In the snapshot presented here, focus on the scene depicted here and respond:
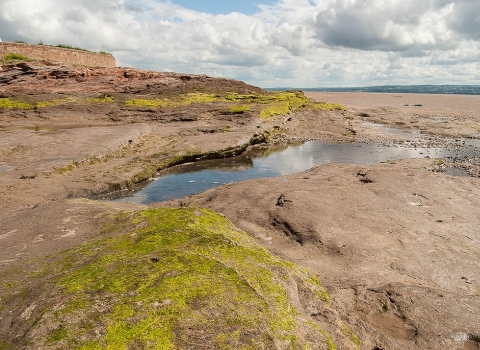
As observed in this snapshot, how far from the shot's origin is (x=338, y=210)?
10008 mm

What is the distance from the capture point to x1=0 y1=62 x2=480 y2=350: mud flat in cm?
404

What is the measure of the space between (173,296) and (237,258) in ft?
4.75

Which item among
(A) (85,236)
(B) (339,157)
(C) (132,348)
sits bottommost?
(B) (339,157)

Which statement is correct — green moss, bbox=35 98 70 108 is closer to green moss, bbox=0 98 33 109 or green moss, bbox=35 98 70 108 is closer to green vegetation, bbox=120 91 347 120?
green moss, bbox=0 98 33 109

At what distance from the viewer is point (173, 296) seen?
4336mm

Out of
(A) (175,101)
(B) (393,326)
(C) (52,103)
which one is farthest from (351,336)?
(C) (52,103)

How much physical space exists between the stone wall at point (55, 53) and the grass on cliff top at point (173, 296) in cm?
4048

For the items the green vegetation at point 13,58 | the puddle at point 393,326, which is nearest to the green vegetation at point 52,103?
the green vegetation at point 13,58

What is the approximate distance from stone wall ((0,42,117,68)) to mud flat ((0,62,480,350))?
25.2 metres

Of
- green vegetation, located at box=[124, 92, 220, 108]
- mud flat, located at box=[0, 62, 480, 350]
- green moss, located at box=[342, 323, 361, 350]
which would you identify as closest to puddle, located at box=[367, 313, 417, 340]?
mud flat, located at box=[0, 62, 480, 350]

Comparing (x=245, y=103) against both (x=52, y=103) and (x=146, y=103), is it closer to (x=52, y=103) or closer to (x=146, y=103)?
(x=146, y=103)

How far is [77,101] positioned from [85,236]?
29787 millimetres

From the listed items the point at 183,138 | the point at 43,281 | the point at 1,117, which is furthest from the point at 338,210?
the point at 1,117

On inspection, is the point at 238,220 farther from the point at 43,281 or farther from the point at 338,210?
the point at 43,281
